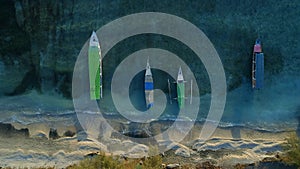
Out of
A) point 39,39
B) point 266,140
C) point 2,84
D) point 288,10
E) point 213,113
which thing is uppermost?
point 288,10

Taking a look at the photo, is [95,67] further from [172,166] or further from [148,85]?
[172,166]

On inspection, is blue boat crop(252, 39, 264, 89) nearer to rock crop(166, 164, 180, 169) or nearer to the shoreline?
the shoreline

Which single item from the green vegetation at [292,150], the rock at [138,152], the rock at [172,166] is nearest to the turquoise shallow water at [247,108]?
the green vegetation at [292,150]

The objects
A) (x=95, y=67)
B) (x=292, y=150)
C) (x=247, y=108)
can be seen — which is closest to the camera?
(x=292, y=150)

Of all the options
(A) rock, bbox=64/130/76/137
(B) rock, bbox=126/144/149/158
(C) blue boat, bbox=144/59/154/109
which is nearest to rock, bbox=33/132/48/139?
(A) rock, bbox=64/130/76/137

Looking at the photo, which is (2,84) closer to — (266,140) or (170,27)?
(170,27)

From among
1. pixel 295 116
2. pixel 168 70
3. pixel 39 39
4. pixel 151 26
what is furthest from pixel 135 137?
pixel 295 116

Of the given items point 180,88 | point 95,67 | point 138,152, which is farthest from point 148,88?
point 138,152
